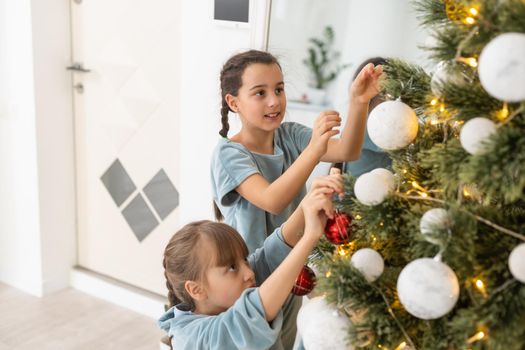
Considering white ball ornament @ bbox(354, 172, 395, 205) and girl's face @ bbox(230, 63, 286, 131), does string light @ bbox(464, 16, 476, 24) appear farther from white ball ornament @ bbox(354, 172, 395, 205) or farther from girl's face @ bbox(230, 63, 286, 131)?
girl's face @ bbox(230, 63, 286, 131)

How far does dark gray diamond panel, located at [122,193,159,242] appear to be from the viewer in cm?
268

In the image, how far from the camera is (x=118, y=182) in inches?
108

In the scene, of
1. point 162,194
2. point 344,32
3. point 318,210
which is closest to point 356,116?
point 318,210

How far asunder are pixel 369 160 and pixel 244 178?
13.2 inches

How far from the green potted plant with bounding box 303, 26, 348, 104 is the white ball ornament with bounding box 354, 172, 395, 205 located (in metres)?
1.16

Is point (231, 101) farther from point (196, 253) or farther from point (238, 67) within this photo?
point (196, 253)

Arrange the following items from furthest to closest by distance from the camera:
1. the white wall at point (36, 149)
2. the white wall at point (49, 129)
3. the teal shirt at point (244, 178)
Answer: the white wall at point (36, 149)
the white wall at point (49, 129)
the teal shirt at point (244, 178)

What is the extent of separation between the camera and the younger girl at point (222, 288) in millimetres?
959

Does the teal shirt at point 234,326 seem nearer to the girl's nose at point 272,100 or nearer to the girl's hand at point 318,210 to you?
the girl's hand at point 318,210

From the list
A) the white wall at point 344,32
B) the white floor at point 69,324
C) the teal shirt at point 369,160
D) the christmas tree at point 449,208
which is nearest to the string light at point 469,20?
the christmas tree at point 449,208

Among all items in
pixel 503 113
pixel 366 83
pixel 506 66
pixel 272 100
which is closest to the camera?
pixel 506 66

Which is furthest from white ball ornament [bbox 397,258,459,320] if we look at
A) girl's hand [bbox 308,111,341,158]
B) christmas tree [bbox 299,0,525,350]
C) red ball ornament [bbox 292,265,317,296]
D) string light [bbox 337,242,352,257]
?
girl's hand [bbox 308,111,341,158]

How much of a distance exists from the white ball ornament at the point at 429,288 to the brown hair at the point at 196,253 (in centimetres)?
51

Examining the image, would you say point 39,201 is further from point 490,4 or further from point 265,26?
point 490,4
